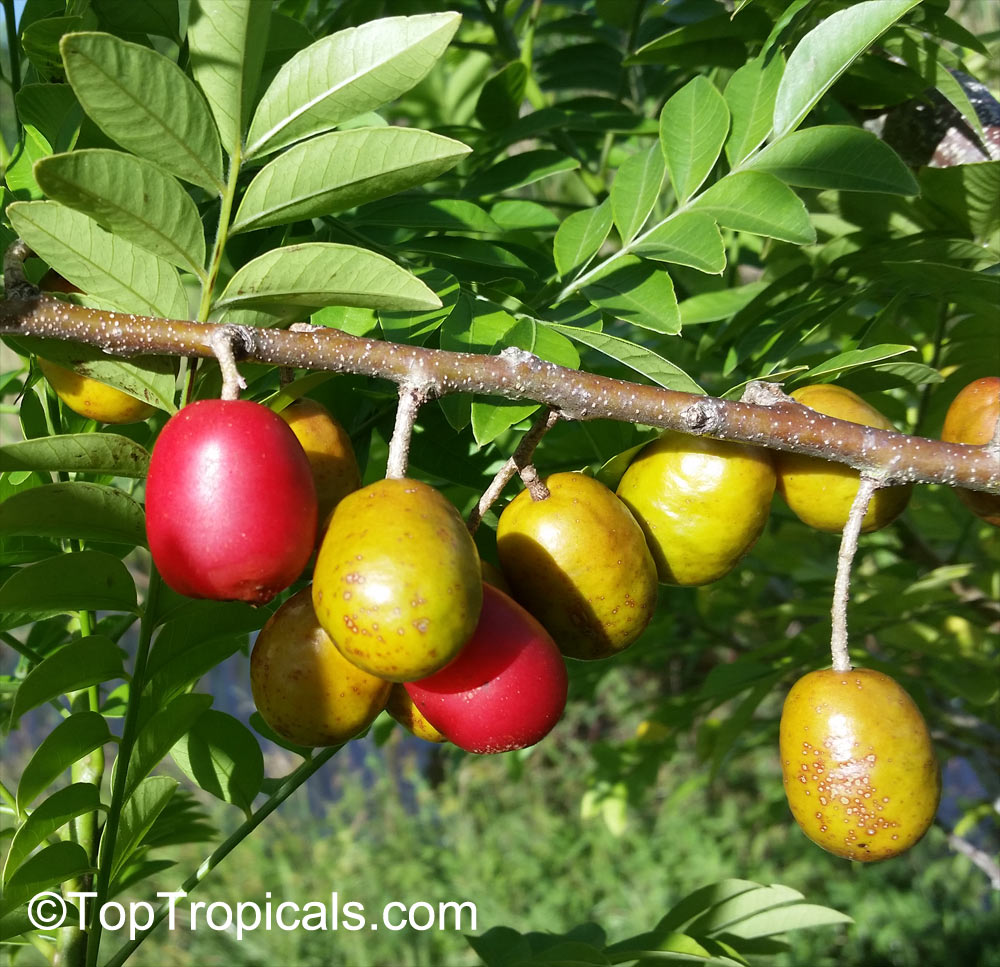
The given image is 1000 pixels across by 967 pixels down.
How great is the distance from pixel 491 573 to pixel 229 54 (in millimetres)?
458

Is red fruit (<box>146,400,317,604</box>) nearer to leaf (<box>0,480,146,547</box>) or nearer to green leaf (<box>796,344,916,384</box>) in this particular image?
leaf (<box>0,480,146,547</box>)

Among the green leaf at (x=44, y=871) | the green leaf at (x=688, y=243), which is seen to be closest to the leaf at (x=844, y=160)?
the green leaf at (x=688, y=243)

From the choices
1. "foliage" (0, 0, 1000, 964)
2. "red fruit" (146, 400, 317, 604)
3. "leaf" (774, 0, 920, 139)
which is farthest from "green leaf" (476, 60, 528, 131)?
"red fruit" (146, 400, 317, 604)

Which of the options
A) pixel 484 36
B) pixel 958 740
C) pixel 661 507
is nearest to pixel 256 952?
pixel 958 740

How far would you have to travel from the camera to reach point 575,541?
862 mm

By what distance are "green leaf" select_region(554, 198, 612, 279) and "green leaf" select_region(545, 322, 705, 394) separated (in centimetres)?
22

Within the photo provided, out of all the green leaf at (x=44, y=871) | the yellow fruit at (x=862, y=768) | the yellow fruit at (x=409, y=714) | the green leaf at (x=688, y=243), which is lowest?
the green leaf at (x=44, y=871)

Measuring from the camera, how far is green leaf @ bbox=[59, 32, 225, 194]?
69 centimetres

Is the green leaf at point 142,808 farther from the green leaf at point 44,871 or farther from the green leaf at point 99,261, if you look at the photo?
the green leaf at point 99,261

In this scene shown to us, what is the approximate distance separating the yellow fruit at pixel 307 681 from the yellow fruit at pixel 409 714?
2.3 inches

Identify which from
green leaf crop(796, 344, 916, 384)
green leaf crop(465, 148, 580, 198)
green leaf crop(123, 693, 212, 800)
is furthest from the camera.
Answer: green leaf crop(465, 148, 580, 198)

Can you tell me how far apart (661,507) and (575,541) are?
12 cm

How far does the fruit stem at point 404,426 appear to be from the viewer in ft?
2.53

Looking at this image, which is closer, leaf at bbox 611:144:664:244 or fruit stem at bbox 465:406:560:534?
fruit stem at bbox 465:406:560:534
